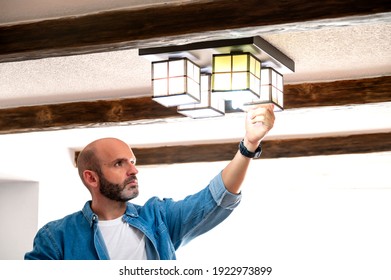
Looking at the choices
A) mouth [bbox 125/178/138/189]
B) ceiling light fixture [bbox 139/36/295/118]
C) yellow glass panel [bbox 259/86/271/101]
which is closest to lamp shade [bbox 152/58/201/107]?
ceiling light fixture [bbox 139/36/295/118]

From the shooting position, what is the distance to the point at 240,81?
16.5ft

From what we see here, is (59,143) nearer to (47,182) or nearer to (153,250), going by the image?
(47,182)

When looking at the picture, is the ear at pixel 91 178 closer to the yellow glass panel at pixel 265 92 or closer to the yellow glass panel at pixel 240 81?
the yellow glass panel at pixel 240 81

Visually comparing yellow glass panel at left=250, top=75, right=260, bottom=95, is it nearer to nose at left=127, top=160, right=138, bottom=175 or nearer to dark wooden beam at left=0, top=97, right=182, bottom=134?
dark wooden beam at left=0, top=97, right=182, bottom=134

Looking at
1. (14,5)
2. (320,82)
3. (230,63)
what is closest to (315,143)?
(320,82)

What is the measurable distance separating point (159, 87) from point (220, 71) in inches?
15.8

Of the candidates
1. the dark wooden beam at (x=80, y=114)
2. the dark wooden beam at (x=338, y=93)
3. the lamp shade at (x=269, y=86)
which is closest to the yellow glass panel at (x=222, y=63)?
the lamp shade at (x=269, y=86)

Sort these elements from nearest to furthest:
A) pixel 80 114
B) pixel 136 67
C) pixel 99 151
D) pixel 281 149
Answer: pixel 99 151 < pixel 136 67 < pixel 80 114 < pixel 281 149

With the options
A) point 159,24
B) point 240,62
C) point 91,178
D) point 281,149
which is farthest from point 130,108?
point 91,178

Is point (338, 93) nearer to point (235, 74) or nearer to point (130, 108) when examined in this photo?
point (235, 74)

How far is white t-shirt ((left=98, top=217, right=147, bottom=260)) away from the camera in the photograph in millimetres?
2680

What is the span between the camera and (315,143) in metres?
8.12

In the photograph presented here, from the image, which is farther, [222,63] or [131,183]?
[222,63]

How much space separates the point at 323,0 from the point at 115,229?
1.88m
